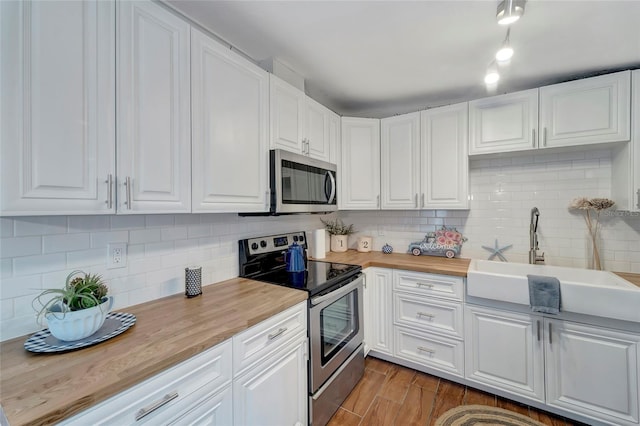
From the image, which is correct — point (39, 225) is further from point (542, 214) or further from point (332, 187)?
point (542, 214)

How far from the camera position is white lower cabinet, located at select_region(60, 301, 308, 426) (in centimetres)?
84

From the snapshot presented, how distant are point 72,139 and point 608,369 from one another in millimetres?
2972

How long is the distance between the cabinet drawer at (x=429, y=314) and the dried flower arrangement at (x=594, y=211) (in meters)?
1.14

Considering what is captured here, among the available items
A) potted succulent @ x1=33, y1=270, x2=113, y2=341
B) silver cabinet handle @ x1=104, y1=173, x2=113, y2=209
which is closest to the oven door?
potted succulent @ x1=33, y1=270, x2=113, y2=341

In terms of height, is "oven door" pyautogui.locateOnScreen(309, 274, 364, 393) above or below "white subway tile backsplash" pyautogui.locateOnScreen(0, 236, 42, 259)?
below

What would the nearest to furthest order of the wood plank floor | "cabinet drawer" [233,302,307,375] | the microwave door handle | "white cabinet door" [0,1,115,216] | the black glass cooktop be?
"white cabinet door" [0,1,115,216]
"cabinet drawer" [233,302,307,375]
the black glass cooktop
the wood plank floor
the microwave door handle

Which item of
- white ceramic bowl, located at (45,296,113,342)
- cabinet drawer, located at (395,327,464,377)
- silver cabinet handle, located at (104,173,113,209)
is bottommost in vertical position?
cabinet drawer, located at (395,327,464,377)

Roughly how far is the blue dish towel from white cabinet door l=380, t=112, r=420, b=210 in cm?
106

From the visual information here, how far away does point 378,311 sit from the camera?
7.80ft

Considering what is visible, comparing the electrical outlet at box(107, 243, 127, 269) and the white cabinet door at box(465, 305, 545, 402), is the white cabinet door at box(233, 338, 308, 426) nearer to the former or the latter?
the electrical outlet at box(107, 243, 127, 269)

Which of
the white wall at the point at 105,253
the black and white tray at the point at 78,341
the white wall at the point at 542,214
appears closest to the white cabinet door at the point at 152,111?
the white wall at the point at 105,253

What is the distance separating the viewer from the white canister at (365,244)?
115 inches

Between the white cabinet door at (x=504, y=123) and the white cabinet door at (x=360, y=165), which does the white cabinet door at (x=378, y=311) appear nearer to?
the white cabinet door at (x=360, y=165)

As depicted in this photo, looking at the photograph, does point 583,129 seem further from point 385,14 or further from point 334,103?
point 334,103
